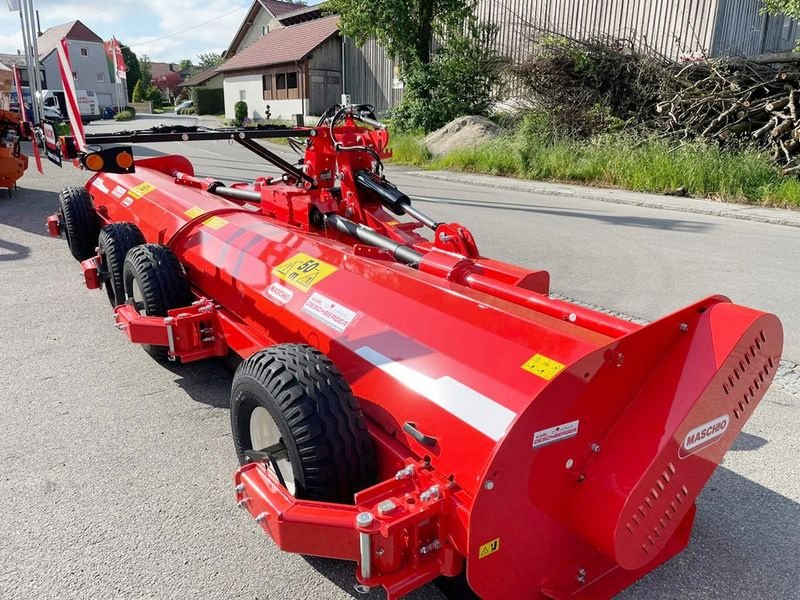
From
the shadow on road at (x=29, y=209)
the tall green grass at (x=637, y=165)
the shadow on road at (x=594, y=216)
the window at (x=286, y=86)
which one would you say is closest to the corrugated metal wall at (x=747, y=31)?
the tall green grass at (x=637, y=165)

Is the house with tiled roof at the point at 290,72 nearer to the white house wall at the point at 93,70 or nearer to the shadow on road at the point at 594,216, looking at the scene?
the shadow on road at the point at 594,216

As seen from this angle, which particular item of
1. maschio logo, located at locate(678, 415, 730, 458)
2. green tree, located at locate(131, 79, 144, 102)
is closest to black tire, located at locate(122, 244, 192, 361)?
maschio logo, located at locate(678, 415, 730, 458)

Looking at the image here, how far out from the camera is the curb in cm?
950

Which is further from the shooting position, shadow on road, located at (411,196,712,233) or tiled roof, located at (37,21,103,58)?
tiled roof, located at (37,21,103,58)

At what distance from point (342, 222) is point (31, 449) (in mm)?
2258

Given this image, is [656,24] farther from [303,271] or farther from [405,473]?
[405,473]

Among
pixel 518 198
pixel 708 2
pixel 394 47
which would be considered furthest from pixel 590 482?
pixel 394 47

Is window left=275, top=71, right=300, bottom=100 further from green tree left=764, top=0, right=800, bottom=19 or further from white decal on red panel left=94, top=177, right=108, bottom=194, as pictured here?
white decal on red panel left=94, top=177, right=108, bottom=194

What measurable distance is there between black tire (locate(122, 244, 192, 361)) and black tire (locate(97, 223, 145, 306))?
1.39 ft

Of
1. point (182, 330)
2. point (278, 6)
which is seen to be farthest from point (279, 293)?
point (278, 6)

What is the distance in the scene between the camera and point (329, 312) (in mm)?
3051

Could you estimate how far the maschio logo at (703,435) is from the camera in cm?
199

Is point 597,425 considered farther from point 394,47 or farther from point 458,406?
point 394,47

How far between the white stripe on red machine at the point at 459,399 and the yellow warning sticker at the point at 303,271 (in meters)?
0.88
